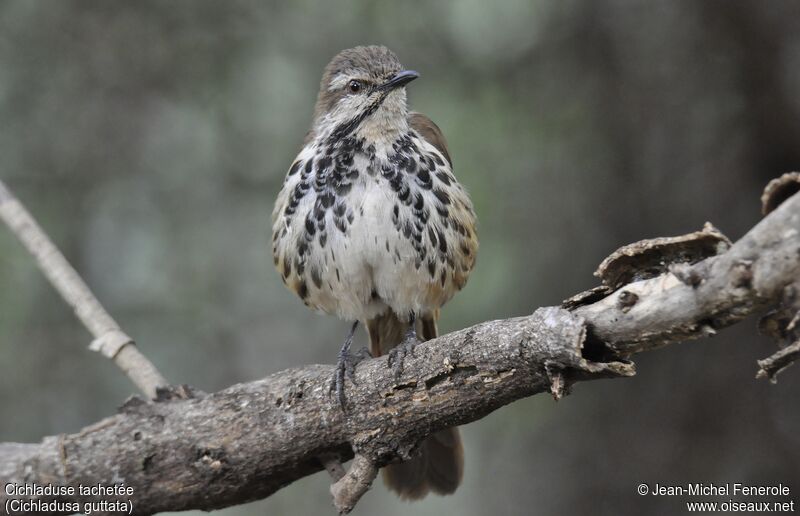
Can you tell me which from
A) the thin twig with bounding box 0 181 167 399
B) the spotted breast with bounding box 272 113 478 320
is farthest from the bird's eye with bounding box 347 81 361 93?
the thin twig with bounding box 0 181 167 399

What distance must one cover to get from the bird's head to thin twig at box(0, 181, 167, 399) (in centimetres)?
137

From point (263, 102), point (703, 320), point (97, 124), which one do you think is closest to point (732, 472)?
point (703, 320)

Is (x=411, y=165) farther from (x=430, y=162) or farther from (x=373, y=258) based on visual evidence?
(x=373, y=258)

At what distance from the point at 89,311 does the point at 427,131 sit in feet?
6.17

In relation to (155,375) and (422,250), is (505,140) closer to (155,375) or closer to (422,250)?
(422,250)

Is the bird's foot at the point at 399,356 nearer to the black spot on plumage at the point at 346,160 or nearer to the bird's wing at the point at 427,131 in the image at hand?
the black spot on plumage at the point at 346,160

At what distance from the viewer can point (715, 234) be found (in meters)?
2.61

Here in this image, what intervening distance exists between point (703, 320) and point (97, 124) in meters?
4.83

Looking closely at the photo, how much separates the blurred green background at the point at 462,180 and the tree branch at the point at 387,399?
7.36ft

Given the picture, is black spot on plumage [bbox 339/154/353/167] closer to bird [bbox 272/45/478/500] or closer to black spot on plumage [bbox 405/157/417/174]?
bird [bbox 272/45/478/500]

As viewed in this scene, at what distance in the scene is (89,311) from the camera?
4.11 meters

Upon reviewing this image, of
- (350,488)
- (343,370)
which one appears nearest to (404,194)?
(343,370)

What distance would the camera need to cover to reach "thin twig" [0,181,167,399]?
411cm

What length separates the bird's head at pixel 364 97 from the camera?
4.45 metres
